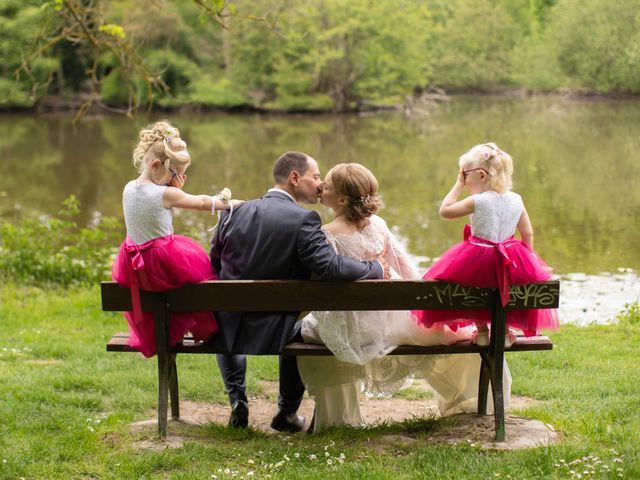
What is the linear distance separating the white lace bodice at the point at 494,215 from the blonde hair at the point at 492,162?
48 millimetres

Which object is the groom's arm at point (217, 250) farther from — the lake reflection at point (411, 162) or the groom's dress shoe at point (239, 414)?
the lake reflection at point (411, 162)

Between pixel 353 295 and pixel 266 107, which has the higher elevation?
pixel 266 107

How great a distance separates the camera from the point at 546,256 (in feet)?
42.4

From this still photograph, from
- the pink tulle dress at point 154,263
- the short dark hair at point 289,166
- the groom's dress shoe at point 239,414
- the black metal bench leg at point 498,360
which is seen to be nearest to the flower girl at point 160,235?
the pink tulle dress at point 154,263

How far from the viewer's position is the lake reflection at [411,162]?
14852mm

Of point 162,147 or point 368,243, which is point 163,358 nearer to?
point 162,147

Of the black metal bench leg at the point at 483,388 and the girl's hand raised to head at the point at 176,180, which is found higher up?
the girl's hand raised to head at the point at 176,180

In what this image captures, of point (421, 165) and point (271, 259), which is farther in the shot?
point (421, 165)

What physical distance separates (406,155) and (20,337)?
19413 millimetres

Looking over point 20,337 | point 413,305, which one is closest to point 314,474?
point 413,305

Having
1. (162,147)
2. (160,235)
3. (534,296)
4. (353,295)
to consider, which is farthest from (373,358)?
(162,147)

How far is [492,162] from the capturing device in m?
4.15

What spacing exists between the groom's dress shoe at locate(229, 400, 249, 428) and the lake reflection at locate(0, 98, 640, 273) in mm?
8227

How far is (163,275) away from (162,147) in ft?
2.03
